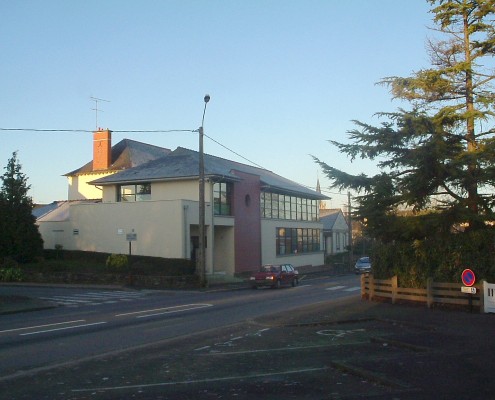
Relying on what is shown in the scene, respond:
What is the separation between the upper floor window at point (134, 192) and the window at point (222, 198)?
475 centimetres

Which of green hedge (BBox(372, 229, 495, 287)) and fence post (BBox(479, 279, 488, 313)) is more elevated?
green hedge (BBox(372, 229, 495, 287))

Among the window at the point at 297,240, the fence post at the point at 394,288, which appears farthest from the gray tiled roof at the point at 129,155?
the fence post at the point at 394,288

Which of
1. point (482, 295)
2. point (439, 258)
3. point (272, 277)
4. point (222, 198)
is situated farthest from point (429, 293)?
point (222, 198)

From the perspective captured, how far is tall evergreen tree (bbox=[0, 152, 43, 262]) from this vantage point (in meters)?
41.1

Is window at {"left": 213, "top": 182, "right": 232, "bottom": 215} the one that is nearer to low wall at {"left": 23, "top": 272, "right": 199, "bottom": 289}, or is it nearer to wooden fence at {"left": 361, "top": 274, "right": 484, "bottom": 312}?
low wall at {"left": 23, "top": 272, "right": 199, "bottom": 289}

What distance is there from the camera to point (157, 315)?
71.3ft

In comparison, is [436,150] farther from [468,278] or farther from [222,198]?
[222,198]

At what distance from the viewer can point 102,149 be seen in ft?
196

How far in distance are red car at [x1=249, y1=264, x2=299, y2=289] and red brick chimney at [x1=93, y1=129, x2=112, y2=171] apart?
25.6 metres

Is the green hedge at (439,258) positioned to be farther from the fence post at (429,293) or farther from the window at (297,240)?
the window at (297,240)

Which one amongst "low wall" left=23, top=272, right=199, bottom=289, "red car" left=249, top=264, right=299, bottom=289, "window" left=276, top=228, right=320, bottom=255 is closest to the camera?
"low wall" left=23, top=272, right=199, bottom=289

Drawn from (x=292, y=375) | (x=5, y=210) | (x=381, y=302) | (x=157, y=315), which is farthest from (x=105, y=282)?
(x=292, y=375)

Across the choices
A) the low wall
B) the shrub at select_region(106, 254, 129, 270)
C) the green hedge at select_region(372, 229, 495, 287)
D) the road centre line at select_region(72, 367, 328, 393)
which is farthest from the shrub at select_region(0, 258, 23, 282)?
the road centre line at select_region(72, 367, 328, 393)

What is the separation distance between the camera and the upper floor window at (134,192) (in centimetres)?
4600
